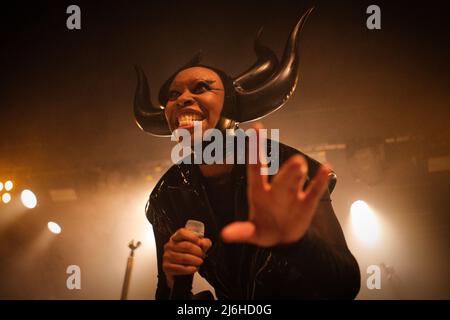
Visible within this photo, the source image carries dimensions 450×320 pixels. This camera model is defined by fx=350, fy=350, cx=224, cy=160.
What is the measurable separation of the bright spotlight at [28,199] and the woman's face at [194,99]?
4199 mm

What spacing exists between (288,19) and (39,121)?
3170 millimetres

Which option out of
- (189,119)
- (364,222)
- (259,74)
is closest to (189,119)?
(189,119)

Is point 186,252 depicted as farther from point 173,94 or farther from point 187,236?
point 173,94

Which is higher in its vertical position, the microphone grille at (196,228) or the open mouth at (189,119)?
the open mouth at (189,119)


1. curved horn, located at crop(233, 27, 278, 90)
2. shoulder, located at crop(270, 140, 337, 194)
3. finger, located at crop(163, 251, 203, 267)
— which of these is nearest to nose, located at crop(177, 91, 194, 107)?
curved horn, located at crop(233, 27, 278, 90)

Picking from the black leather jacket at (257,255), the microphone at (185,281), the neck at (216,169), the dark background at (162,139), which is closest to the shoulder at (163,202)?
the black leather jacket at (257,255)

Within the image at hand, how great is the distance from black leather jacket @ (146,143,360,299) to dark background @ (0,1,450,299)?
75.3 inches

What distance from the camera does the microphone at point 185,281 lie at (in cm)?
125

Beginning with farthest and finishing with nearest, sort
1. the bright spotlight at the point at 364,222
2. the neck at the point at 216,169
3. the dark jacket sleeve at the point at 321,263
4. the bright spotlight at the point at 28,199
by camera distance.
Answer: the bright spotlight at the point at 28,199 < the bright spotlight at the point at 364,222 < the neck at the point at 216,169 < the dark jacket sleeve at the point at 321,263

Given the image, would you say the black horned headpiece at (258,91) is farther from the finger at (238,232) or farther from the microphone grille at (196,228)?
the finger at (238,232)

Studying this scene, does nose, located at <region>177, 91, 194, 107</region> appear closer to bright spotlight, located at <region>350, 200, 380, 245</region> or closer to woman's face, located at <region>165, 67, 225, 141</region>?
woman's face, located at <region>165, 67, 225, 141</region>

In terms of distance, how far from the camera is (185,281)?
50.3 inches

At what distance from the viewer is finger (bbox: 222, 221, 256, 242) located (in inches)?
36.8
